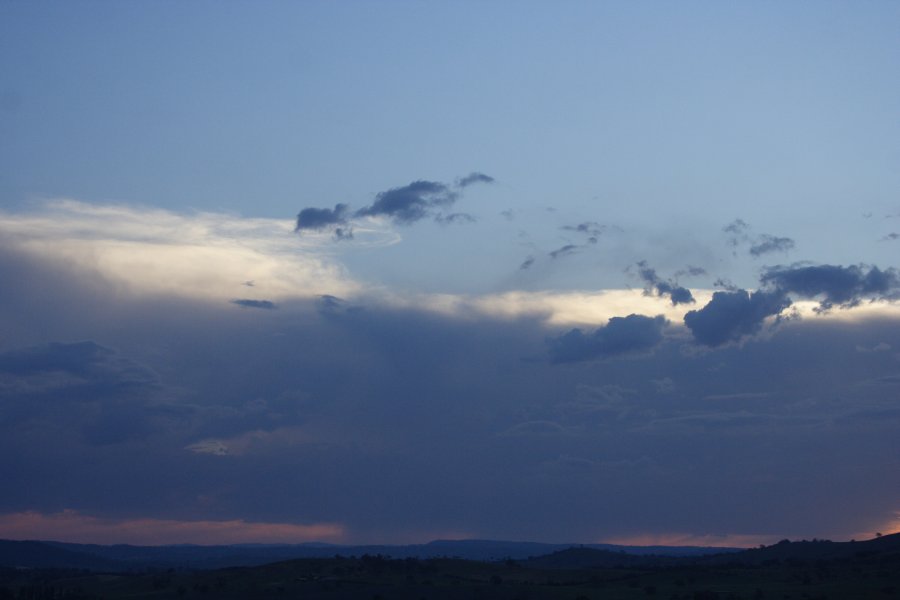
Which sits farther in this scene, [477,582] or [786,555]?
[786,555]

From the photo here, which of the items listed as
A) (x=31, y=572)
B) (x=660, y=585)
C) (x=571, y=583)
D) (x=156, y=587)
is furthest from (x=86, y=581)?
(x=660, y=585)

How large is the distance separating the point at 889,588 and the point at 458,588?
39787mm

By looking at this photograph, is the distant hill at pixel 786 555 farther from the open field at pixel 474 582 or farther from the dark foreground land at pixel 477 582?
the open field at pixel 474 582

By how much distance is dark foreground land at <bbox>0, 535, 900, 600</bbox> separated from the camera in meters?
93.6

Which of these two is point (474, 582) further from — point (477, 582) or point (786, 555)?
point (786, 555)

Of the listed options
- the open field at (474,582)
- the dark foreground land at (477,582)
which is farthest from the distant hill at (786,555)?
the open field at (474,582)

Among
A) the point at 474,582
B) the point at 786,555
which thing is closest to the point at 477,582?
the point at 474,582

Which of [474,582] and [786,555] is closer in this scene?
[474,582]

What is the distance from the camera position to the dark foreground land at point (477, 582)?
9362 centimetres

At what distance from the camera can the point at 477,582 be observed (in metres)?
106

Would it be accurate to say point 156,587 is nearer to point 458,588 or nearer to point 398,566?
point 398,566

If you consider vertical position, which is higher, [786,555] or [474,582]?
[786,555]

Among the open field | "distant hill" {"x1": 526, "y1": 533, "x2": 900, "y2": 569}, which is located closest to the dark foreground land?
the open field

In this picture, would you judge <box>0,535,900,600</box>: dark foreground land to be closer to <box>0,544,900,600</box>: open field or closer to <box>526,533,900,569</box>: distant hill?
<box>0,544,900,600</box>: open field
